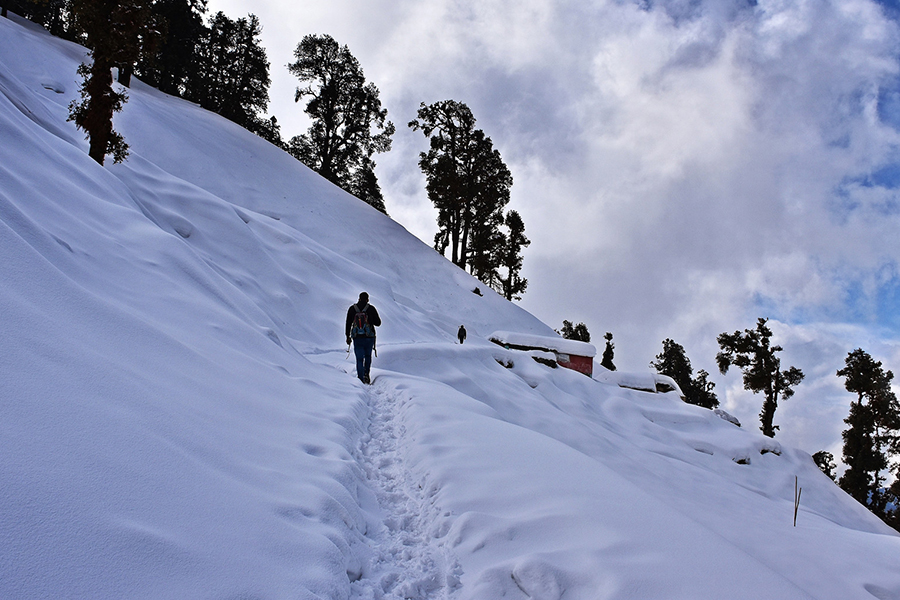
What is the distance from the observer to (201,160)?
2056 cm

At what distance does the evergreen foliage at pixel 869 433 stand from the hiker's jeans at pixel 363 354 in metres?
28.0

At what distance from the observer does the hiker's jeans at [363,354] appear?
7961mm

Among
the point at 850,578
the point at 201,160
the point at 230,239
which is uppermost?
the point at 201,160

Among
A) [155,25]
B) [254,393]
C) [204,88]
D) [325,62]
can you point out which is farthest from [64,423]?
[204,88]

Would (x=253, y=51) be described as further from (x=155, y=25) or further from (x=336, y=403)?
(x=336, y=403)

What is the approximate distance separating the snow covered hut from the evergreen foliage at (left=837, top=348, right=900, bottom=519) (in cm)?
1464

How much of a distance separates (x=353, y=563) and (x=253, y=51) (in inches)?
1714

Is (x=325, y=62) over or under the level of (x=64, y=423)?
over

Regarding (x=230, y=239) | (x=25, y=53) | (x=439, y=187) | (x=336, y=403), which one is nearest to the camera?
(x=336, y=403)

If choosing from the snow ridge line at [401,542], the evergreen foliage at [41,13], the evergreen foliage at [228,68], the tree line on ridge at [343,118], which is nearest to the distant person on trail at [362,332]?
the snow ridge line at [401,542]

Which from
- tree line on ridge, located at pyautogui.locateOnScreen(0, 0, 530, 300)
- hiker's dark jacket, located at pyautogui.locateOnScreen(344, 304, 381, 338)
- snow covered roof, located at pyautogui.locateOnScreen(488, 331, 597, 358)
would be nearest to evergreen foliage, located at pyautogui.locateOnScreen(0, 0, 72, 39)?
tree line on ridge, located at pyautogui.locateOnScreen(0, 0, 530, 300)

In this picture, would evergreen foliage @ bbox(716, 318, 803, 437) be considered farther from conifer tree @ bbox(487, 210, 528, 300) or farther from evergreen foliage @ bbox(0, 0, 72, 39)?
evergreen foliage @ bbox(0, 0, 72, 39)

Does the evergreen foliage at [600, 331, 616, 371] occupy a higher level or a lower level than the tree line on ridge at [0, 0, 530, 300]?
lower

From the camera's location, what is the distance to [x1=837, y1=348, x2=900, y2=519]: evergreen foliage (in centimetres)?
2294
